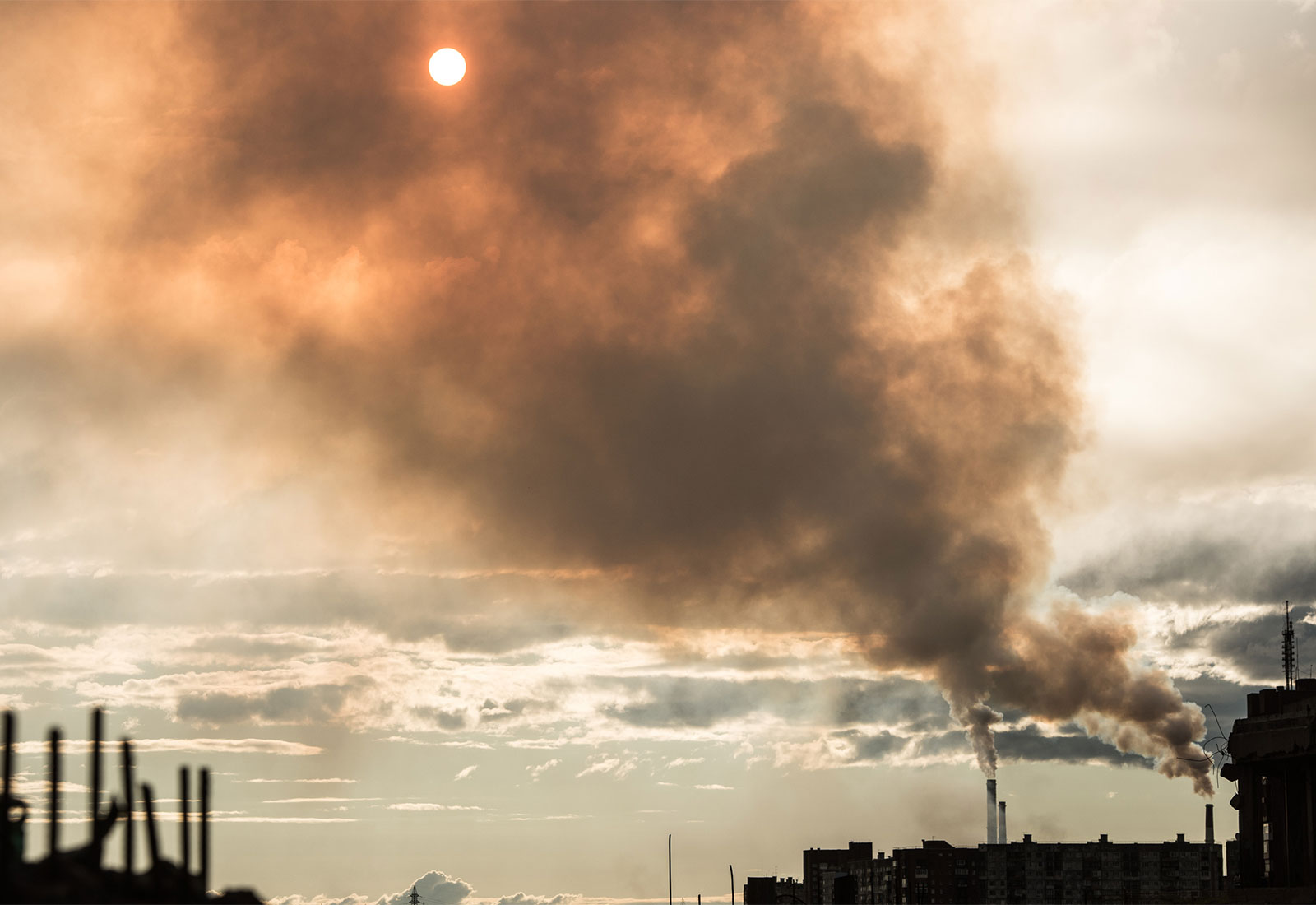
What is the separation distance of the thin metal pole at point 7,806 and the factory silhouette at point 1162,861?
181 feet

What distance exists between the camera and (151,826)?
3262 cm

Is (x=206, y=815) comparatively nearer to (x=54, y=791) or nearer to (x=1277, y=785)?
(x=54, y=791)

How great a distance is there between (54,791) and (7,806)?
2.68 m

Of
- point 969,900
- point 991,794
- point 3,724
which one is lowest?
point 969,900

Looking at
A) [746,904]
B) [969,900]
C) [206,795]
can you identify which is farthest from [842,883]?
[206,795]

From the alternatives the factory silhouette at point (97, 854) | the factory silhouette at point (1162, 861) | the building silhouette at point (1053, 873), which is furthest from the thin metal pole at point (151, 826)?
the building silhouette at point (1053, 873)

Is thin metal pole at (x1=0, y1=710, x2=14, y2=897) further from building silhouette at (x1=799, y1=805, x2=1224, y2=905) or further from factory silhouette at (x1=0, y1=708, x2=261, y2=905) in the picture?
building silhouette at (x1=799, y1=805, x2=1224, y2=905)

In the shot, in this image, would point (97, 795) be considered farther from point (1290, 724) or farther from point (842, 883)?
point (842, 883)

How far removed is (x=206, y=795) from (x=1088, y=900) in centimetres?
12055

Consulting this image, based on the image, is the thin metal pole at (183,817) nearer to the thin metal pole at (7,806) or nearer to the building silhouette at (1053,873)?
the thin metal pole at (7,806)

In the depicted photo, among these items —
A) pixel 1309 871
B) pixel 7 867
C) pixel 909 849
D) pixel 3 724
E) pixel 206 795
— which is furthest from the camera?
pixel 909 849

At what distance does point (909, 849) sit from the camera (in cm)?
14950

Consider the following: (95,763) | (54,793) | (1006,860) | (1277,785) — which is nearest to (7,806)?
(54,793)

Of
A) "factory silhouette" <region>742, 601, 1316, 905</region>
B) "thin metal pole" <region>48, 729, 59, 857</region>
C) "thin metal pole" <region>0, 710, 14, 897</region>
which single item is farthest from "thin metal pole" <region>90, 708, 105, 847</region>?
"factory silhouette" <region>742, 601, 1316, 905</region>
